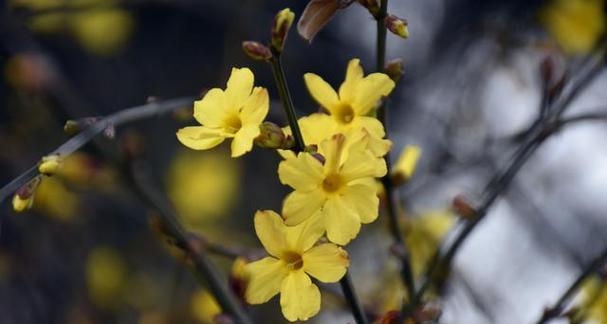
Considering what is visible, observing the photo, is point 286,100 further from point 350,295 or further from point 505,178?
point 505,178

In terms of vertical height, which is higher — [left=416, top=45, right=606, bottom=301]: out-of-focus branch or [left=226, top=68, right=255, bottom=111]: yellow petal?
[left=226, top=68, right=255, bottom=111]: yellow petal

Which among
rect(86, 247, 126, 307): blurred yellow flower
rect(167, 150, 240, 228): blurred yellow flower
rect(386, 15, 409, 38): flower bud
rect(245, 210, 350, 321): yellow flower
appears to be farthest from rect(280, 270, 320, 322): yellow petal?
rect(167, 150, 240, 228): blurred yellow flower

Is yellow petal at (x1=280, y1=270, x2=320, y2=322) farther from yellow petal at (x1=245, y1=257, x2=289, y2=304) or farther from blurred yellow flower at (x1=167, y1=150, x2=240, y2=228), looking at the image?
blurred yellow flower at (x1=167, y1=150, x2=240, y2=228)

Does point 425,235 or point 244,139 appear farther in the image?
point 425,235

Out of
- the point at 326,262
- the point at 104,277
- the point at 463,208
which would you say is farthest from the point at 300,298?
the point at 104,277

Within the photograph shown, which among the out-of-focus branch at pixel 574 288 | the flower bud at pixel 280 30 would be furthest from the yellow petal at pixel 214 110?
the out-of-focus branch at pixel 574 288

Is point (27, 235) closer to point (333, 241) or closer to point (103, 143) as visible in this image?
point (103, 143)
